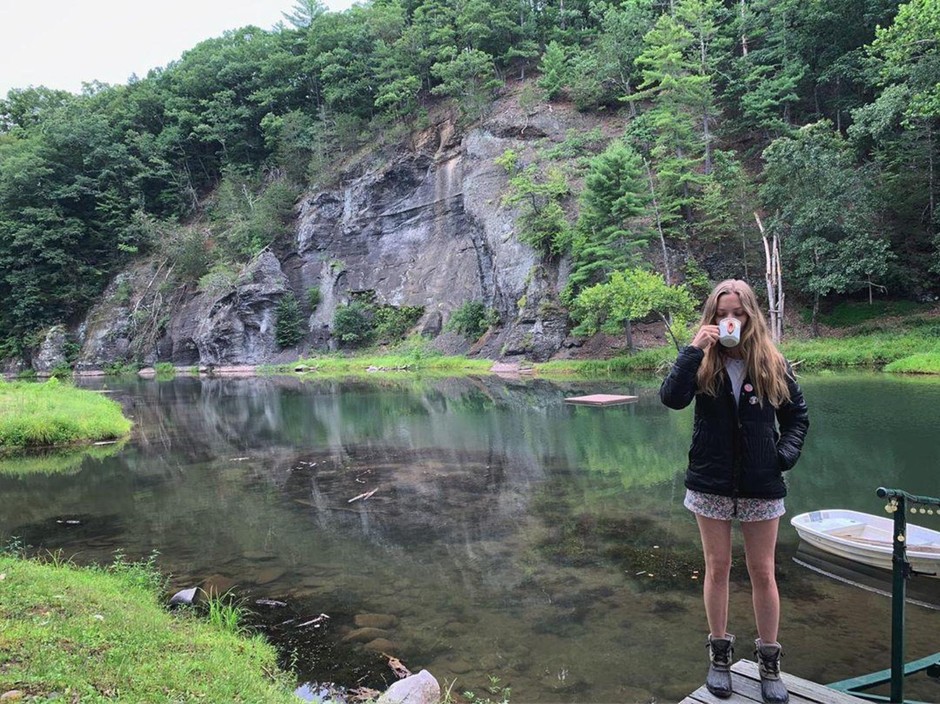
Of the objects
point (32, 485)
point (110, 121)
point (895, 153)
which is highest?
point (110, 121)

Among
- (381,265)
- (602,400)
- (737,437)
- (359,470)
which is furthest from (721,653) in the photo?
(381,265)

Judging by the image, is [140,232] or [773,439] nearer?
[773,439]

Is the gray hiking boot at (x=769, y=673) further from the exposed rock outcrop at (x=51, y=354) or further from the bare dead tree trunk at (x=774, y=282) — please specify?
the exposed rock outcrop at (x=51, y=354)

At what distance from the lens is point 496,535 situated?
26.1 feet

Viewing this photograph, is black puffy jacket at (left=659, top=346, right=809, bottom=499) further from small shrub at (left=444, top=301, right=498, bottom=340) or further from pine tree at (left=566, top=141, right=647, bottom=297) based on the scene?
small shrub at (left=444, top=301, right=498, bottom=340)

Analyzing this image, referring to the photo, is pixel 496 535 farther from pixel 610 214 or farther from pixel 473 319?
pixel 473 319

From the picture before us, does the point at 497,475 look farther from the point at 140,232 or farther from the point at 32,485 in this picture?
the point at 140,232

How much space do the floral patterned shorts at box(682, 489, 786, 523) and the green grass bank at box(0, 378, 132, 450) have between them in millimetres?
18134

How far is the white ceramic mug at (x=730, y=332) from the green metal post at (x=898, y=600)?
1188 millimetres

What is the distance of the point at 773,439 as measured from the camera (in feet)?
10.4

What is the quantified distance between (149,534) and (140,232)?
60.7 metres

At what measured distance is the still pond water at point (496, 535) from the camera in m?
4.84

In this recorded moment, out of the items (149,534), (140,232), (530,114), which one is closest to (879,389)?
(149,534)

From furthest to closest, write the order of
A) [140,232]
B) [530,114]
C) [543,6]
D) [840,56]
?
[140,232] → [543,6] → [530,114] → [840,56]
